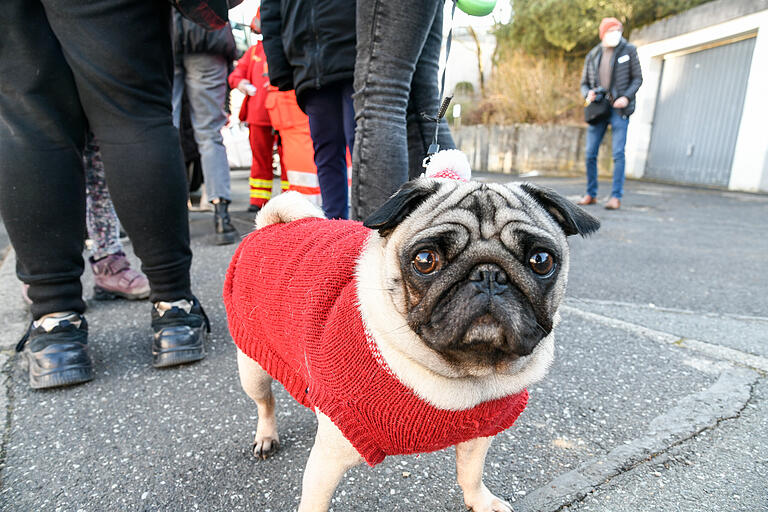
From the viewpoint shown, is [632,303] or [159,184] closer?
[159,184]

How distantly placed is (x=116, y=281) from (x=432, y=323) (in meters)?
2.55

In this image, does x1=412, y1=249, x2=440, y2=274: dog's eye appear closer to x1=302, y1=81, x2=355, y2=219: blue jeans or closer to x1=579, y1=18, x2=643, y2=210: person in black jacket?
x1=302, y1=81, x2=355, y2=219: blue jeans

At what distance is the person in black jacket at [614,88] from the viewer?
6430 millimetres

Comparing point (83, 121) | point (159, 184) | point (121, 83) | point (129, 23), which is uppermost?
point (129, 23)

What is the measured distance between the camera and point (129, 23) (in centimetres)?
189

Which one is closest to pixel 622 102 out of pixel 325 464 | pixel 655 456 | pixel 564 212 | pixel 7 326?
pixel 655 456

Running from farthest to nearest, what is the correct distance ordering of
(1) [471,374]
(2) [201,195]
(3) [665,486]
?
1. (2) [201,195]
2. (3) [665,486]
3. (1) [471,374]

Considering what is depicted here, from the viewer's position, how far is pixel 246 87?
5.21 metres

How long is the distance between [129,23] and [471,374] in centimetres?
194

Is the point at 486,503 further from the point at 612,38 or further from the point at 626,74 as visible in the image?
the point at 612,38

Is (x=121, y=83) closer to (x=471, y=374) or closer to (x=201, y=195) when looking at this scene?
(x=471, y=374)

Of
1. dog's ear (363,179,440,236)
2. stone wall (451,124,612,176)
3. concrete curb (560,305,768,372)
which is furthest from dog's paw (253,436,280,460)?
stone wall (451,124,612,176)

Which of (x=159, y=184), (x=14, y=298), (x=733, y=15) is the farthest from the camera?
(x=733, y=15)

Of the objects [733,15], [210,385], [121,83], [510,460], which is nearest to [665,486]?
[510,460]
